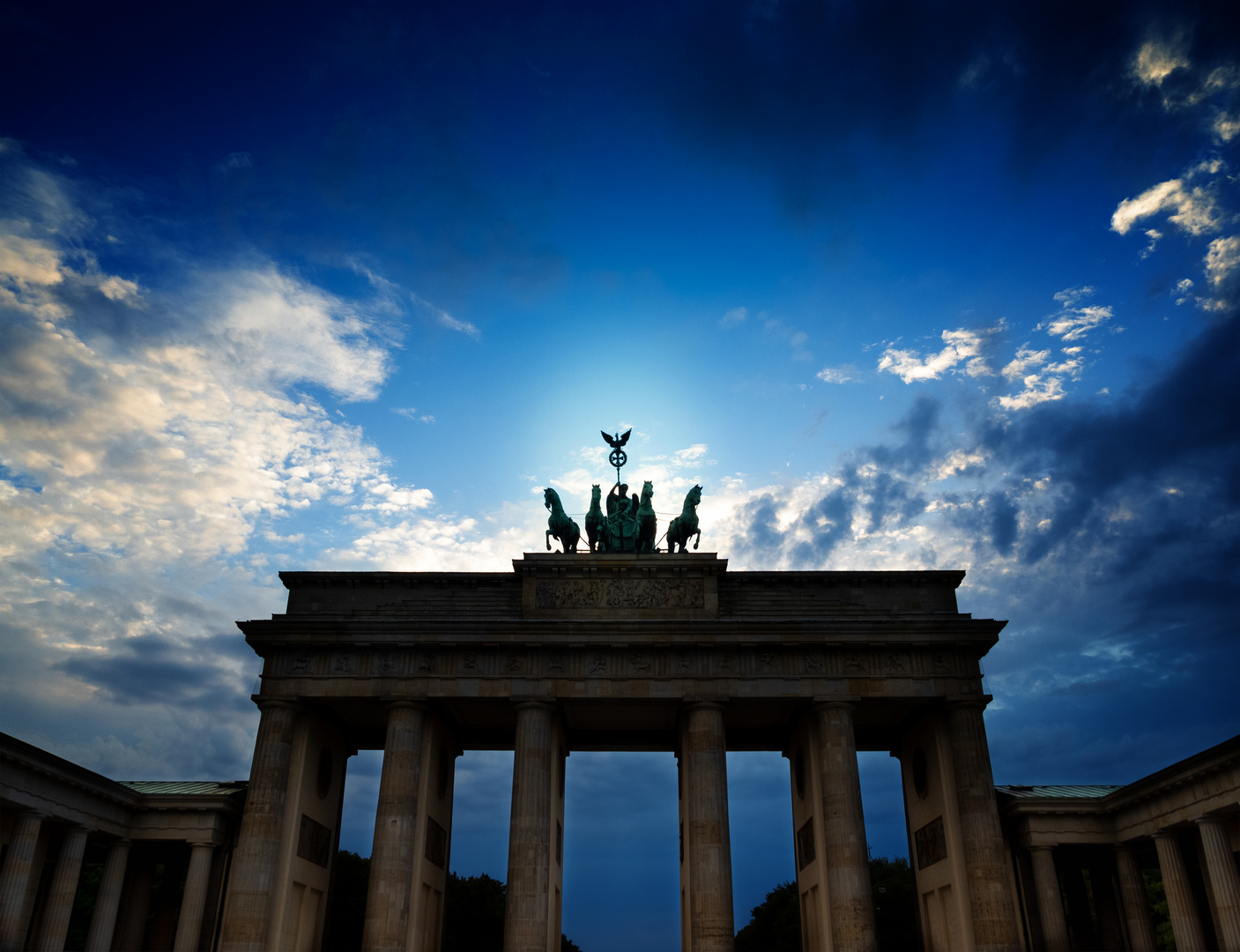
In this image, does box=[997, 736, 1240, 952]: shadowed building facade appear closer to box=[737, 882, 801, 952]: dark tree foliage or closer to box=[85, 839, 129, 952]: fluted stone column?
box=[737, 882, 801, 952]: dark tree foliage

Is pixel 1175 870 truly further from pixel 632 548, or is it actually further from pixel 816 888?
pixel 632 548

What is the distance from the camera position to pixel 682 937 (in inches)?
1505

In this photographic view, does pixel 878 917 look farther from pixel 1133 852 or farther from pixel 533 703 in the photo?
pixel 533 703

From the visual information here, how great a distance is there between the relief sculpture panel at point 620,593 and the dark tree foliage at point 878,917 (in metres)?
27.6

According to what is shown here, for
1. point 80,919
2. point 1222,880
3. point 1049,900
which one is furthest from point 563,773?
point 80,919

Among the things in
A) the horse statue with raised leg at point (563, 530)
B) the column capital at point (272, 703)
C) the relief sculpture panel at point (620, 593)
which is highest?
the horse statue with raised leg at point (563, 530)

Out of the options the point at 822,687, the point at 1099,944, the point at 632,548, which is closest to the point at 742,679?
the point at 822,687

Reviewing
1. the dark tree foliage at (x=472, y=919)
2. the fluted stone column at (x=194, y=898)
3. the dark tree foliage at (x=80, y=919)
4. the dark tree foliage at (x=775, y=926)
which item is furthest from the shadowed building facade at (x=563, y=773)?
the dark tree foliage at (x=775, y=926)

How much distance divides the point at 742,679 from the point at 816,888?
9.57 meters

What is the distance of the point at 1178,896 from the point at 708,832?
57.8 ft

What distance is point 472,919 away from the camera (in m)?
62.9

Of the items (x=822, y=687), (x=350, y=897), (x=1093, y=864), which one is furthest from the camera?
(x=350, y=897)

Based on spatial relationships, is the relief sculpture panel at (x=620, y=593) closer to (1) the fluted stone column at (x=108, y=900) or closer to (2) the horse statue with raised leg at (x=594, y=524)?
(2) the horse statue with raised leg at (x=594, y=524)

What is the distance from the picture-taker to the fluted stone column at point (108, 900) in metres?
35.1
